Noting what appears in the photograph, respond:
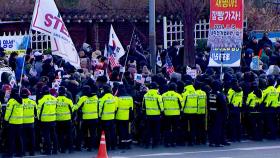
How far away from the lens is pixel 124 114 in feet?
69.7

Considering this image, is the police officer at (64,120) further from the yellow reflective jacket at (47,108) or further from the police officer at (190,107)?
the police officer at (190,107)

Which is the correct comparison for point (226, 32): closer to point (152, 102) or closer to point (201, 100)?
point (201, 100)

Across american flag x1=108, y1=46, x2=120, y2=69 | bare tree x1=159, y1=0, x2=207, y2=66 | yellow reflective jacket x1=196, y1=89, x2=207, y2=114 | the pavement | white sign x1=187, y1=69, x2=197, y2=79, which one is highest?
bare tree x1=159, y1=0, x2=207, y2=66

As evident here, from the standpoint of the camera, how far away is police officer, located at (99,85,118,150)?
68.4ft

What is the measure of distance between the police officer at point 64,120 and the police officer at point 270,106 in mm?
5292

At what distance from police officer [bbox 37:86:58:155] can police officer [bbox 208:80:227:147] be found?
3.99 metres

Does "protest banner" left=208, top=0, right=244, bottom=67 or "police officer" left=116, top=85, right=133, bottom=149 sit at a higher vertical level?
"protest banner" left=208, top=0, right=244, bottom=67

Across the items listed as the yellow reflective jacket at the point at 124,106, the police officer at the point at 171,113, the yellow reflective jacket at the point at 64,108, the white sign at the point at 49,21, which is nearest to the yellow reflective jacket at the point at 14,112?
the yellow reflective jacket at the point at 64,108

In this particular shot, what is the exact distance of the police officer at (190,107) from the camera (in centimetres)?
2169

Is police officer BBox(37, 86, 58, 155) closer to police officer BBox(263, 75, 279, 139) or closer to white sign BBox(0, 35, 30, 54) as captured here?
police officer BBox(263, 75, 279, 139)

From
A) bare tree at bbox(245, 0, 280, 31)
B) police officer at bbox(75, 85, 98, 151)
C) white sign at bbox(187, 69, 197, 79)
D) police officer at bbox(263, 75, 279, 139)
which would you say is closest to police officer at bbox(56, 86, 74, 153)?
police officer at bbox(75, 85, 98, 151)

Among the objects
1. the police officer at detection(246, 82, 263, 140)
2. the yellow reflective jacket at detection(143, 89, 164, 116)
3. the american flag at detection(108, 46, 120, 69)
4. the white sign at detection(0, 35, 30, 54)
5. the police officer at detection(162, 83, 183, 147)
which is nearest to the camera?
the yellow reflective jacket at detection(143, 89, 164, 116)

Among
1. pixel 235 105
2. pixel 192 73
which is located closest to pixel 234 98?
pixel 235 105

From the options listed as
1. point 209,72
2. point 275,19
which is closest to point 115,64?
point 209,72
